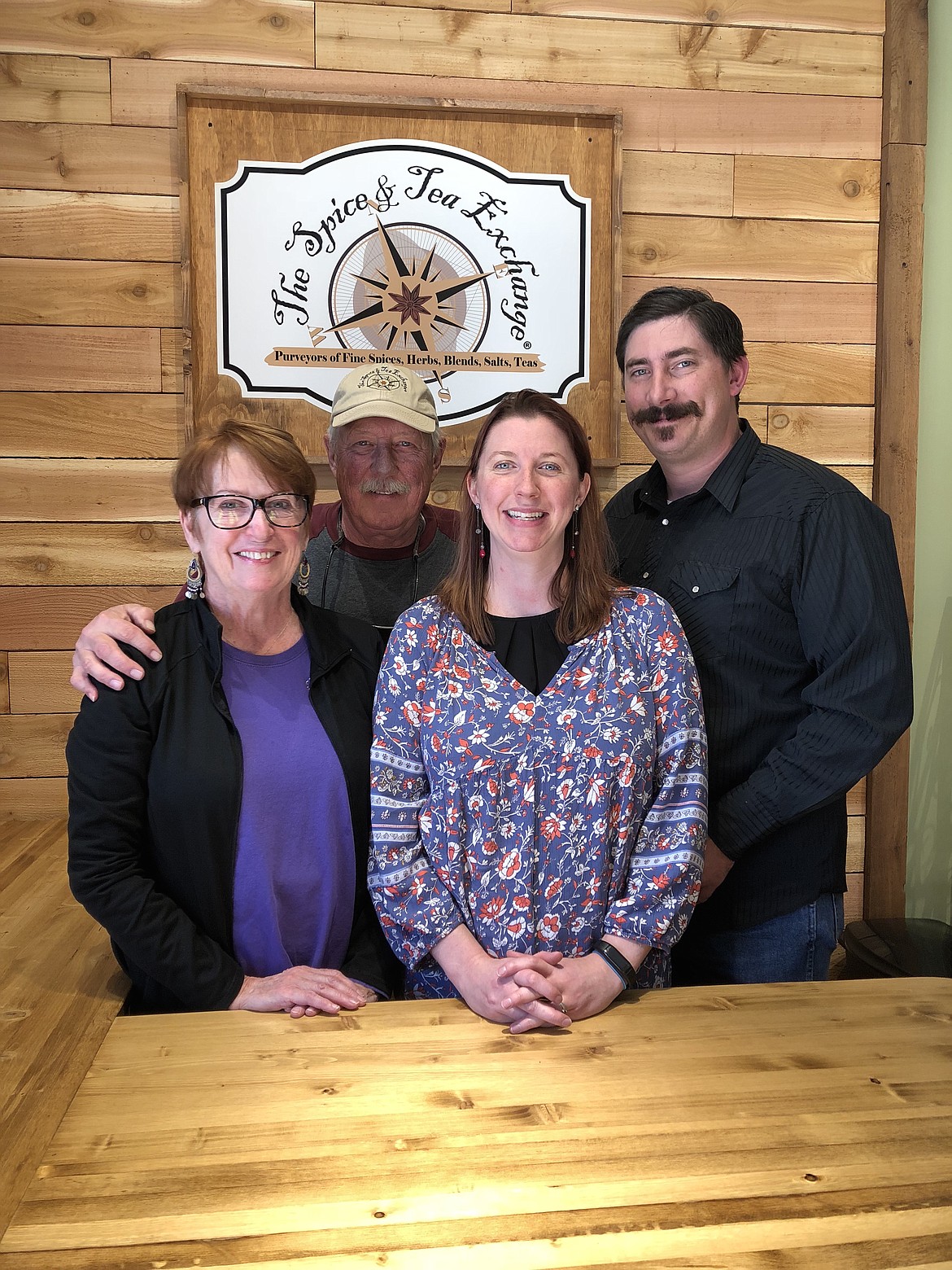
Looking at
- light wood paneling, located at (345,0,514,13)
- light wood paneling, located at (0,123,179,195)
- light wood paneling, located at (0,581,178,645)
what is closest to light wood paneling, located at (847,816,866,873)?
light wood paneling, located at (0,581,178,645)

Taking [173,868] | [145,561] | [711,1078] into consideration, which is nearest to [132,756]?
[173,868]

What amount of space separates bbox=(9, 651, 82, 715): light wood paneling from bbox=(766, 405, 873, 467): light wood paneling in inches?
83.1

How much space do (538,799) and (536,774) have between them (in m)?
0.04

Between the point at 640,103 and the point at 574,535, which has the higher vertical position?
the point at 640,103

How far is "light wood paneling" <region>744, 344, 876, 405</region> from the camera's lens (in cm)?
300

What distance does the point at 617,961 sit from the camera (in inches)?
62.9

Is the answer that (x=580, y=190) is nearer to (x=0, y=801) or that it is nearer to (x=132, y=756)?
(x=132, y=756)

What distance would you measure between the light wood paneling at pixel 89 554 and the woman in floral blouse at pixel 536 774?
1329 mm

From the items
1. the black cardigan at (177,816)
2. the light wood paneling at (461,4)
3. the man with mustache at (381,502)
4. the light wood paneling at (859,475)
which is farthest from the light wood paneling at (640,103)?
the black cardigan at (177,816)

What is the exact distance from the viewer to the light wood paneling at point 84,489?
2766 millimetres

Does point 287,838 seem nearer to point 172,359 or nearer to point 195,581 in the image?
point 195,581

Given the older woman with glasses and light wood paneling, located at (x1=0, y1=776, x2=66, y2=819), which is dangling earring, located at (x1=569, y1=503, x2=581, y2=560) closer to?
the older woman with glasses

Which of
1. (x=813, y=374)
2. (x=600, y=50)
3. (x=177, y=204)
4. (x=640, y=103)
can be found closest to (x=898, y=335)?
(x=813, y=374)

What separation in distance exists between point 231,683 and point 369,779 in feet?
0.92
